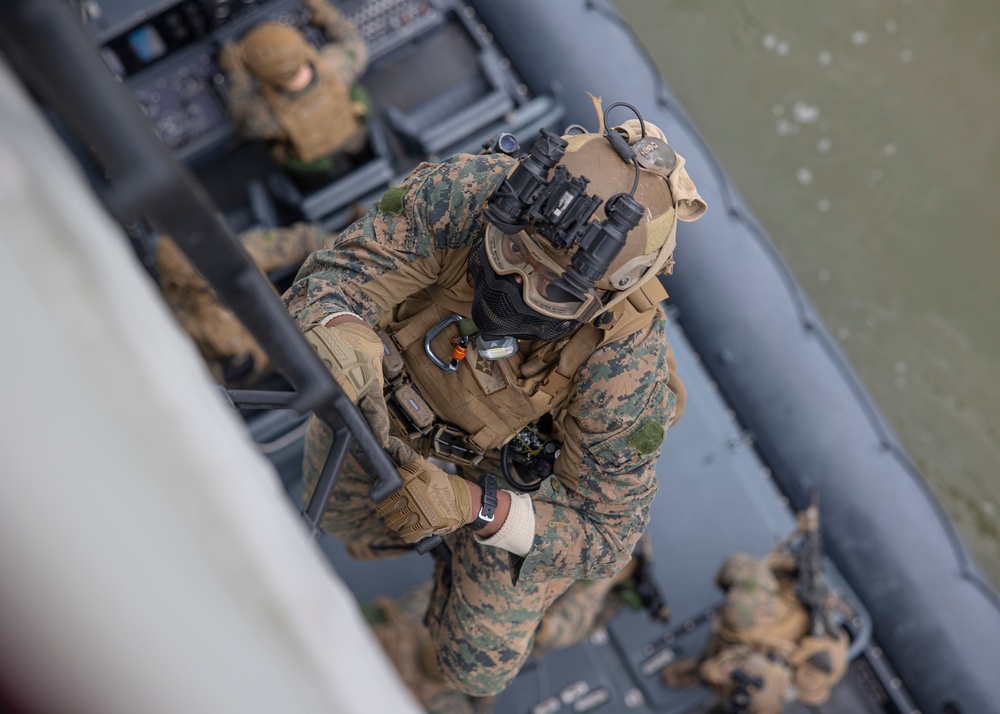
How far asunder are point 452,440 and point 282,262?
1189mm

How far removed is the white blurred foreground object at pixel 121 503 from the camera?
0.42 meters

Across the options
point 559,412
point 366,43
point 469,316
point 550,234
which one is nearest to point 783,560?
point 559,412

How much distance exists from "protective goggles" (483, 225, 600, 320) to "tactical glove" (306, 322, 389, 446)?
1.00 feet

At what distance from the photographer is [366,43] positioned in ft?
10.9

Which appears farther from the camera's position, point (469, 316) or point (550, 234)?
point (469, 316)

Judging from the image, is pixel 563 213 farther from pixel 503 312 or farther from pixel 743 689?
pixel 743 689

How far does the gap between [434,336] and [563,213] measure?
56 cm

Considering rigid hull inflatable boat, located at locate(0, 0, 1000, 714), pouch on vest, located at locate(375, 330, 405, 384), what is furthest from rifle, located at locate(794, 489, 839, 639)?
pouch on vest, located at locate(375, 330, 405, 384)

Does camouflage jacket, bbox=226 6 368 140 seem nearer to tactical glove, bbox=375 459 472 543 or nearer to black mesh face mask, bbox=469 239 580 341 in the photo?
black mesh face mask, bbox=469 239 580 341

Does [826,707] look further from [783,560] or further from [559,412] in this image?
[559,412]

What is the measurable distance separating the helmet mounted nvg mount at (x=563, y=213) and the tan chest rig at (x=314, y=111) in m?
1.59

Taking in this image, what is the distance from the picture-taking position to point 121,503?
17.0 inches

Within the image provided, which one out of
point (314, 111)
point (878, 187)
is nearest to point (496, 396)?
point (314, 111)

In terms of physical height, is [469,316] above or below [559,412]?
above
